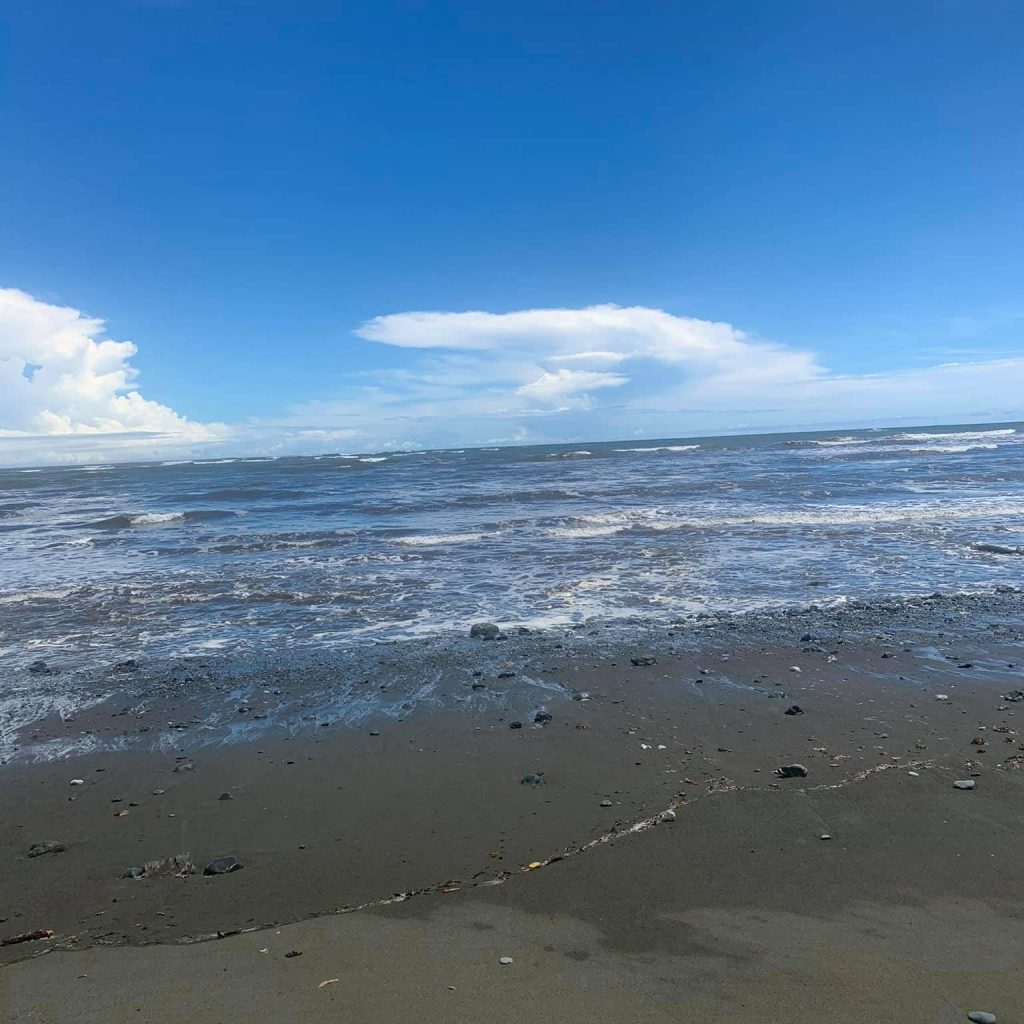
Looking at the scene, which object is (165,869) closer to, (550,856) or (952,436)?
(550,856)

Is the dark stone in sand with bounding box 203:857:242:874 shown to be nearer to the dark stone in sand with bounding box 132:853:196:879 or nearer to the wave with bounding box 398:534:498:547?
the dark stone in sand with bounding box 132:853:196:879

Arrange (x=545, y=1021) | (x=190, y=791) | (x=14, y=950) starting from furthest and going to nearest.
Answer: (x=190, y=791) → (x=14, y=950) → (x=545, y=1021)

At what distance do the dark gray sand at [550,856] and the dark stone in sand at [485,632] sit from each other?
5.91 feet

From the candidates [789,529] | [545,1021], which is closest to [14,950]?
[545,1021]

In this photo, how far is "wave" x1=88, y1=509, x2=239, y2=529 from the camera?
26.2 meters

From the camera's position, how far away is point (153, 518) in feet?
90.0

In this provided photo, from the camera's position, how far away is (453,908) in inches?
156

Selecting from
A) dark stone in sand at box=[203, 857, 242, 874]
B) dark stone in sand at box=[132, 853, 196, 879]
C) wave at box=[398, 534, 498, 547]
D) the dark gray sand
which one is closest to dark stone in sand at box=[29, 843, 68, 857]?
the dark gray sand

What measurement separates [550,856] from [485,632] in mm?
5375

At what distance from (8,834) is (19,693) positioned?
3.65m

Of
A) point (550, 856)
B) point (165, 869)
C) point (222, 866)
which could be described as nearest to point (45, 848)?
point (165, 869)

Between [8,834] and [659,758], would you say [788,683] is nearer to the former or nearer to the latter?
[659,758]

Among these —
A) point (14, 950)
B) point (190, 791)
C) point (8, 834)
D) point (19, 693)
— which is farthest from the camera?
point (19, 693)

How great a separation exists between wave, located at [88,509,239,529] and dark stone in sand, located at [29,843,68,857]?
23280 mm
